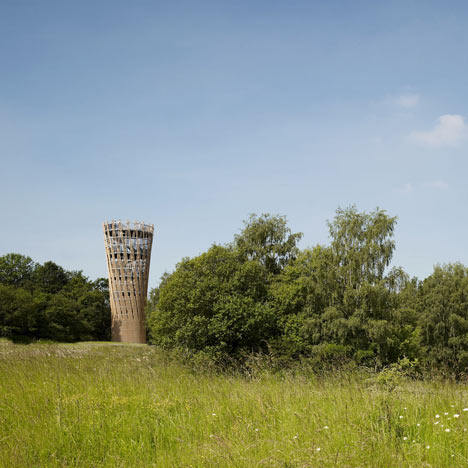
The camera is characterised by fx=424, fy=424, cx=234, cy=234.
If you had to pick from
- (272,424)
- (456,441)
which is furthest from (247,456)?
(456,441)

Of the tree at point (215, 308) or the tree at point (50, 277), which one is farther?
the tree at point (50, 277)

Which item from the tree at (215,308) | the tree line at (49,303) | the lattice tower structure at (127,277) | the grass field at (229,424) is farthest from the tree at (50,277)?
the grass field at (229,424)

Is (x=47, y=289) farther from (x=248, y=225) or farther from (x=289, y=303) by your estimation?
(x=289, y=303)

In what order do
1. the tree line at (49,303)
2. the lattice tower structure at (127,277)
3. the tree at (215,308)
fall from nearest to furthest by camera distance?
the tree at (215,308) < the tree line at (49,303) < the lattice tower structure at (127,277)

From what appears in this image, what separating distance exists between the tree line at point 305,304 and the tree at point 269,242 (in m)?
3.87

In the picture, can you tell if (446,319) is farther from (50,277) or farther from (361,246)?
(50,277)

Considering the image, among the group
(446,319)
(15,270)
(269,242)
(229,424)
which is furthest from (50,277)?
(229,424)

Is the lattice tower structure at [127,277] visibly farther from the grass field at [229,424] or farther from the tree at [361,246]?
the grass field at [229,424]

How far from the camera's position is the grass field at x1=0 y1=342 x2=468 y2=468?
169 inches

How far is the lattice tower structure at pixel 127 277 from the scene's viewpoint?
193 feet

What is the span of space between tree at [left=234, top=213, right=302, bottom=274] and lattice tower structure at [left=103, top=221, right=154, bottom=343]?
25.8 m

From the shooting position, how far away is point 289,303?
98.0 ft

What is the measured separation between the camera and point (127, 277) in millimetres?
58656

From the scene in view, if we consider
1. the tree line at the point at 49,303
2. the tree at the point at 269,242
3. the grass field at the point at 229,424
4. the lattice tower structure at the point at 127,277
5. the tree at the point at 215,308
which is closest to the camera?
the grass field at the point at 229,424
